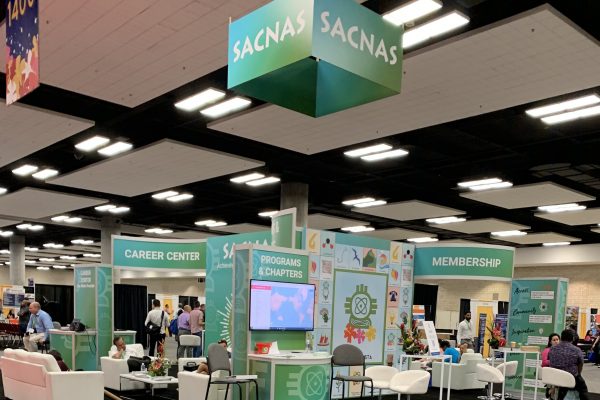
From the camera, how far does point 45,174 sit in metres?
11.3

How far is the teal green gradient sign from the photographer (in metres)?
10.2

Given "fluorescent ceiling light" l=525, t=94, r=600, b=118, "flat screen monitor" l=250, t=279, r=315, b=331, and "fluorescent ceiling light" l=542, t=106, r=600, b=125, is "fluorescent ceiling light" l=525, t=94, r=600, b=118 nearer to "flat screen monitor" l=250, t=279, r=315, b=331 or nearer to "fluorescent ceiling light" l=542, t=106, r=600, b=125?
"fluorescent ceiling light" l=542, t=106, r=600, b=125

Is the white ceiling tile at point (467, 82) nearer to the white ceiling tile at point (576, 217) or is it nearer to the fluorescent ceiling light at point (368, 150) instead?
the fluorescent ceiling light at point (368, 150)

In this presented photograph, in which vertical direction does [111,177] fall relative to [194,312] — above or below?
above

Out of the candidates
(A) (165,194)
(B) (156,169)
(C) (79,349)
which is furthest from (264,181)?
(C) (79,349)

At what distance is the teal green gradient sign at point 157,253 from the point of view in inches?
401

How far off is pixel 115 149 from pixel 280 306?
4.13 m

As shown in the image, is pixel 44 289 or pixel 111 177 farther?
pixel 44 289

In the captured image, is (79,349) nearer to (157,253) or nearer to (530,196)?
(157,253)

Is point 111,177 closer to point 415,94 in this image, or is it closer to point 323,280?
point 323,280

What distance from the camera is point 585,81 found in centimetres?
581

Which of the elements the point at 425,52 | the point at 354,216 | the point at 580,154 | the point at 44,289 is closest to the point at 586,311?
the point at 354,216

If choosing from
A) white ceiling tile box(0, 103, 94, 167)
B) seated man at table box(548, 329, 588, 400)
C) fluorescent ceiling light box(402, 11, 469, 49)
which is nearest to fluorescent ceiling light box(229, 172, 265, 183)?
white ceiling tile box(0, 103, 94, 167)

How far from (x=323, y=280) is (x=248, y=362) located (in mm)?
2527
